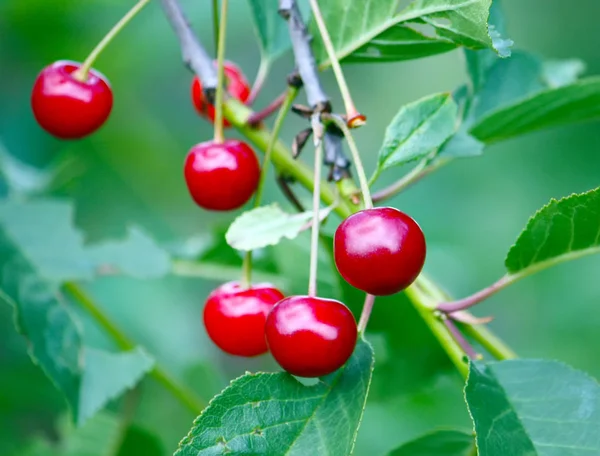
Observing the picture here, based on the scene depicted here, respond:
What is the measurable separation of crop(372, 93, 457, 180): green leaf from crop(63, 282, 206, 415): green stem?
80 cm

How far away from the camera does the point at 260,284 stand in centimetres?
118

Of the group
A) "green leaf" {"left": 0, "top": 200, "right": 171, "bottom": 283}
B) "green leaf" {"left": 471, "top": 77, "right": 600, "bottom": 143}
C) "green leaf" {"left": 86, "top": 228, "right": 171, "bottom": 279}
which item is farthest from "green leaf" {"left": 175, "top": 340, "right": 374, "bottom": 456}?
"green leaf" {"left": 86, "top": 228, "right": 171, "bottom": 279}

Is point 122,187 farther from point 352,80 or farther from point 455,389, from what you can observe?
point 352,80

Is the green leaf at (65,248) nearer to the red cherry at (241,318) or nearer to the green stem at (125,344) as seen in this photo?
the green stem at (125,344)

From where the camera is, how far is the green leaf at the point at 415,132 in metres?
1.06

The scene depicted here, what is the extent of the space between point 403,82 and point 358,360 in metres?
4.32

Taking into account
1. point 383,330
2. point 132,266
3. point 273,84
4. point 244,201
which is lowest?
point 273,84

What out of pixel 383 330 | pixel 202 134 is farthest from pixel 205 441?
pixel 202 134

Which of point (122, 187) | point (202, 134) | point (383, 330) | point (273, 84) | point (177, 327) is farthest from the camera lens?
point (273, 84)

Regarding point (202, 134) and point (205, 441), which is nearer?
point (205, 441)

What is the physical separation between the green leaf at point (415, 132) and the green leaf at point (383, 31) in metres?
0.09

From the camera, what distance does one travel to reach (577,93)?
1.28m

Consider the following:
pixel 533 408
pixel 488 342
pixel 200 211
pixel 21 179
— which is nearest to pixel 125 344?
pixel 21 179

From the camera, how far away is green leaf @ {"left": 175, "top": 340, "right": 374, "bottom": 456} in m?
0.95
